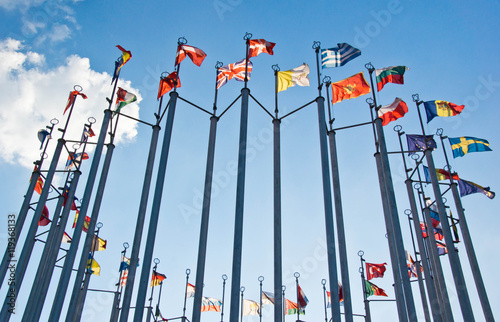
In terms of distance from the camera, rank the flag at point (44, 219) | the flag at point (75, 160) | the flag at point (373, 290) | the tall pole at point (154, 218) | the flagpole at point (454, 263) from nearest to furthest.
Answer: the tall pole at point (154, 218) < the flagpole at point (454, 263) < the flag at point (75, 160) < the flag at point (44, 219) < the flag at point (373, 290)

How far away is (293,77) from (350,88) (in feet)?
9.33

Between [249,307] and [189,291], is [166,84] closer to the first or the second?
[189,291]

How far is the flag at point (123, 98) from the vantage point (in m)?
21.5

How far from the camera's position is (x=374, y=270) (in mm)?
27250

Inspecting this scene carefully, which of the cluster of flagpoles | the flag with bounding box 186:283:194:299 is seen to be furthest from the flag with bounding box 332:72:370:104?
the flag with bounding box 186:283:194:299

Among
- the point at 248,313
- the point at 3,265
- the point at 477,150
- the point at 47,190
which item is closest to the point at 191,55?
the point at 47,190

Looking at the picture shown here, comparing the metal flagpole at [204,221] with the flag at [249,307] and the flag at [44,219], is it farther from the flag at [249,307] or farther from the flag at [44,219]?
the flag at [249,307]

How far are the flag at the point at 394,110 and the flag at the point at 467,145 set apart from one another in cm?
700

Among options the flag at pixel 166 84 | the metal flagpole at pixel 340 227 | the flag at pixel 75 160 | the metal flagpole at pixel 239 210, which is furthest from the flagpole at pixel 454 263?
the flag at pixel 75 160

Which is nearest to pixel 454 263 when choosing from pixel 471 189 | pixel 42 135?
pixel 471 189

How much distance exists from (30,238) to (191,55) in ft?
39.3

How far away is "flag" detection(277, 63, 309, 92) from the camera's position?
2033 centimetres

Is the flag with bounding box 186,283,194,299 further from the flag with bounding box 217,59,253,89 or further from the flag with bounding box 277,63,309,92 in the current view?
the flag with bounding box 277,63,309,92

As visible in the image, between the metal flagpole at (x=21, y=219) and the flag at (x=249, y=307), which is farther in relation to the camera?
the flag at (x=249, y=307)
